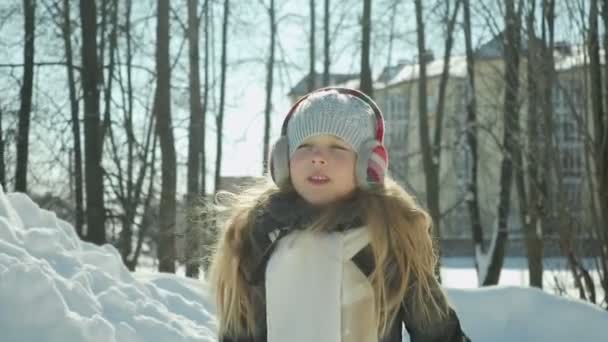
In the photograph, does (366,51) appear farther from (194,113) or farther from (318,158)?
(318,158)

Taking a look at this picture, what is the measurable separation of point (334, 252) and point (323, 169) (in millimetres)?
236

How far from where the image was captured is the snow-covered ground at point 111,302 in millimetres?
3469

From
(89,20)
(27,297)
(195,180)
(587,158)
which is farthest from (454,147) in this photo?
(27,297)

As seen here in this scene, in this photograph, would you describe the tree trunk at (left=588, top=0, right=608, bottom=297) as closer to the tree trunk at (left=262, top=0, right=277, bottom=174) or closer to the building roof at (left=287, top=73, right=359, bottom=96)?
the building roof at (left=287, top=73, right=359, bottom=96)

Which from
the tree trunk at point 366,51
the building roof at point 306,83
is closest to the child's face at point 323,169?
the tree trunk at point 366,51

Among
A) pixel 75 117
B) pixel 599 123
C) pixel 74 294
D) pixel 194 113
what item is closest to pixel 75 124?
pixel 75 117

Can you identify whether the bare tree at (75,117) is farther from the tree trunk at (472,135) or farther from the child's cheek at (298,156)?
the child's cheek at (298,156)

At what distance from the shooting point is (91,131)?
11.8 metres

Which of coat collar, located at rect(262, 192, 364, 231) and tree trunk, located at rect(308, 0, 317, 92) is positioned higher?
tree trunk, located at rect(308, 0, 317, 92)

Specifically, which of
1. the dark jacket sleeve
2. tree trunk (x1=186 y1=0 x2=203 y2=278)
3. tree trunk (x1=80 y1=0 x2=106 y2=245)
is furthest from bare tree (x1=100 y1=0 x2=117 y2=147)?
the dark jacket sleeve

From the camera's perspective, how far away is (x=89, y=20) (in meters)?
12.0

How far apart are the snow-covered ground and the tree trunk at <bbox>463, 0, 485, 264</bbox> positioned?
31.5 feet

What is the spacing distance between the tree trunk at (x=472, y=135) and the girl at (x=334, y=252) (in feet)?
39.8

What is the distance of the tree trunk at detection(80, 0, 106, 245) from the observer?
457 inches
